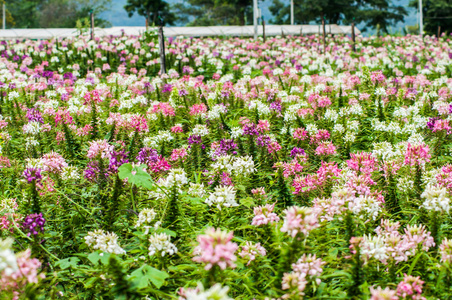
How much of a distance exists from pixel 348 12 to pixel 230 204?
52.6 meters

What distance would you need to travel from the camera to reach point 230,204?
8.91 feet

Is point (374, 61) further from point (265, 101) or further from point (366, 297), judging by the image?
point (366, 297)

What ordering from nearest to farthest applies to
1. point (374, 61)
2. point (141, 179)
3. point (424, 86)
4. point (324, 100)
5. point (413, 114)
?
point (141, 179) → point (413, 114) → point (324, 100) → point (424, 86) → point (374, 61)

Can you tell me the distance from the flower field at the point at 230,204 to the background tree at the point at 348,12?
145 ft

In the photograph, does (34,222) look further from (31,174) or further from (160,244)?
(160,244)

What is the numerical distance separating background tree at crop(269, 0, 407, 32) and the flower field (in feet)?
145

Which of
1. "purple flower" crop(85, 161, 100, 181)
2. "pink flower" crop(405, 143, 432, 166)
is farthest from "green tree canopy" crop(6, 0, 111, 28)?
"pink flower" crop(405, 143, 432, 166)

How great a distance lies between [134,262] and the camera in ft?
8.69

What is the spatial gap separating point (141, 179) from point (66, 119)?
317cm

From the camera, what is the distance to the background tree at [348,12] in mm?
48906

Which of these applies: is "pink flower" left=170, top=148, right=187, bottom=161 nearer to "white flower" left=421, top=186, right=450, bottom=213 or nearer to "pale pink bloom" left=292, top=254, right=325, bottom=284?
"pale pink bloom" left=292, top=254, right=325, bottom=284

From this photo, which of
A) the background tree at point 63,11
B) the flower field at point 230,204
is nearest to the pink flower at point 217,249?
the flower field at point 230,204

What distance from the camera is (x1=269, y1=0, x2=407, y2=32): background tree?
48.9 m

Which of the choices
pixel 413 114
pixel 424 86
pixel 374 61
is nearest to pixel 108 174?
pixel 413 114
